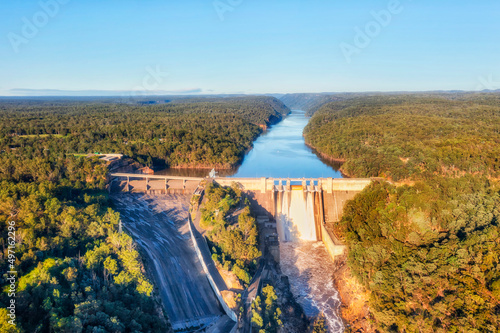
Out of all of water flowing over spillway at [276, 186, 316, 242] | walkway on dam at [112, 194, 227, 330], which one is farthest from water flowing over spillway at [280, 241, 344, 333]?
walkway on dam at [112, 194, 227, 330]

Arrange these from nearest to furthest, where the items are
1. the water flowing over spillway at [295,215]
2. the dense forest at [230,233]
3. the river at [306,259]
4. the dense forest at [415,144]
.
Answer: the dense forest at [230,233] < the river at [306,259] < the water flowing over spillway at [295,215] < the dense forest at [415,144]

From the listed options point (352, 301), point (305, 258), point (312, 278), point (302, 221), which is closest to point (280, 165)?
point (302, 221)

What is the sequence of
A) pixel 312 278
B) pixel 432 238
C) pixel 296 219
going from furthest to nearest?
pixel 296 219, pixel 312 278, pixel 432 238

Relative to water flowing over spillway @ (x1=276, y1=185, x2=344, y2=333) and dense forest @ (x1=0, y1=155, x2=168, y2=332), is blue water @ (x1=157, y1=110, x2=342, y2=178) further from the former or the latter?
dense forest @ (x1=0, y1=155, x2=168, y2=332)

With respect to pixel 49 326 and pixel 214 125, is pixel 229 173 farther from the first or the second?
pixel 49 326

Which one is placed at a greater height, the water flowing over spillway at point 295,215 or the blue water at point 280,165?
the blue water at point 280,165

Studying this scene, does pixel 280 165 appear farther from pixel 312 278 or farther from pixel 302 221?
pixel 312 278

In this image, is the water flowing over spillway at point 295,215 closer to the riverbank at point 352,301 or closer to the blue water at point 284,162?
the riverbank at point 352,301

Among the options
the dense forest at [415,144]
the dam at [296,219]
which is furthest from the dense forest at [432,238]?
the dam at [296,219]

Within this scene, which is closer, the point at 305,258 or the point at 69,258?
the point at 69,258

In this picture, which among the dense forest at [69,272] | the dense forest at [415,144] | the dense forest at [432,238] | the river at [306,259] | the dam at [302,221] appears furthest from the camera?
the dense forest at [415,144]
